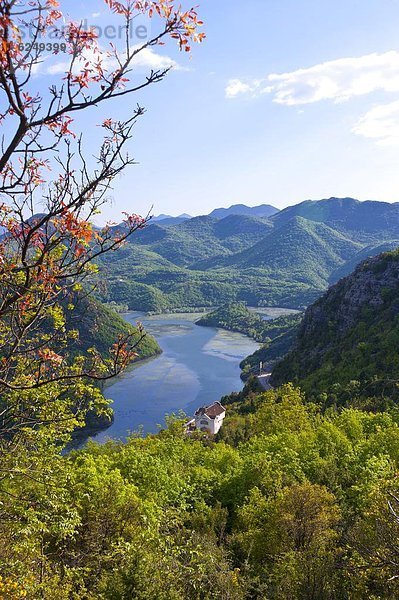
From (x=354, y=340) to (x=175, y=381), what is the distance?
51694 mm

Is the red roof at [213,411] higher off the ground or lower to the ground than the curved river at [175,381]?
higher

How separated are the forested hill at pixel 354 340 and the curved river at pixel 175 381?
22.3m

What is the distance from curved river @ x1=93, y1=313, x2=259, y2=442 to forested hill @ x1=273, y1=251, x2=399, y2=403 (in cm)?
2231

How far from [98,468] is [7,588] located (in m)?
9.24

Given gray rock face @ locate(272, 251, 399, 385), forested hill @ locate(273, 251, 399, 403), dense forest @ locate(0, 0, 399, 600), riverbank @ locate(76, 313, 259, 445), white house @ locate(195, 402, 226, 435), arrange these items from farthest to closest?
1. riverbank @ locate(76, 313, 259, 445)
2. white house @ locate(195, 402, 226, 435)
3. gray rock face @ locate(272, 251, 399, 385)
4. forested hill @ locate(273, 251, 399, 403)
5. dense forest @ locate(0, 0, 399, 600)

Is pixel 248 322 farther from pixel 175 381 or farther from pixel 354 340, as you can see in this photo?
pixel 354 340

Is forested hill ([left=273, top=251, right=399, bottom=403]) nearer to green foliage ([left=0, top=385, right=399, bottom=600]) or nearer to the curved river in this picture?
green foliage ([left=0, top=385, right=399, bottom=600])

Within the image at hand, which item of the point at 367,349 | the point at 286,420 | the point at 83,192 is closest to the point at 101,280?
the point at 83,192

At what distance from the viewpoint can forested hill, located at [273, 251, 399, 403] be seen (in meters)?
40.5

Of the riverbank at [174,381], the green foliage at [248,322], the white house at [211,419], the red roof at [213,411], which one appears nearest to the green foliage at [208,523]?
the white house at [211,419]

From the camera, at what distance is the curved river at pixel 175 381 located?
76.1 metres

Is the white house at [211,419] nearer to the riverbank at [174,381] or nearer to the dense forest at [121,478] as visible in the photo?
the riverbank at [174,381]

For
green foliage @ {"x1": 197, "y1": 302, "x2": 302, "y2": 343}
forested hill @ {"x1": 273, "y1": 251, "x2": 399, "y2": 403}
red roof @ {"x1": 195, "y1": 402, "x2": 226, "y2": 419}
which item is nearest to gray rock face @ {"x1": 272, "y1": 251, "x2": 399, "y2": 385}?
forested hill @ {"x1": 273, "y1": 251, "x2": 399, "y2": 403}

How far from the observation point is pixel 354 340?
50.3 meters
